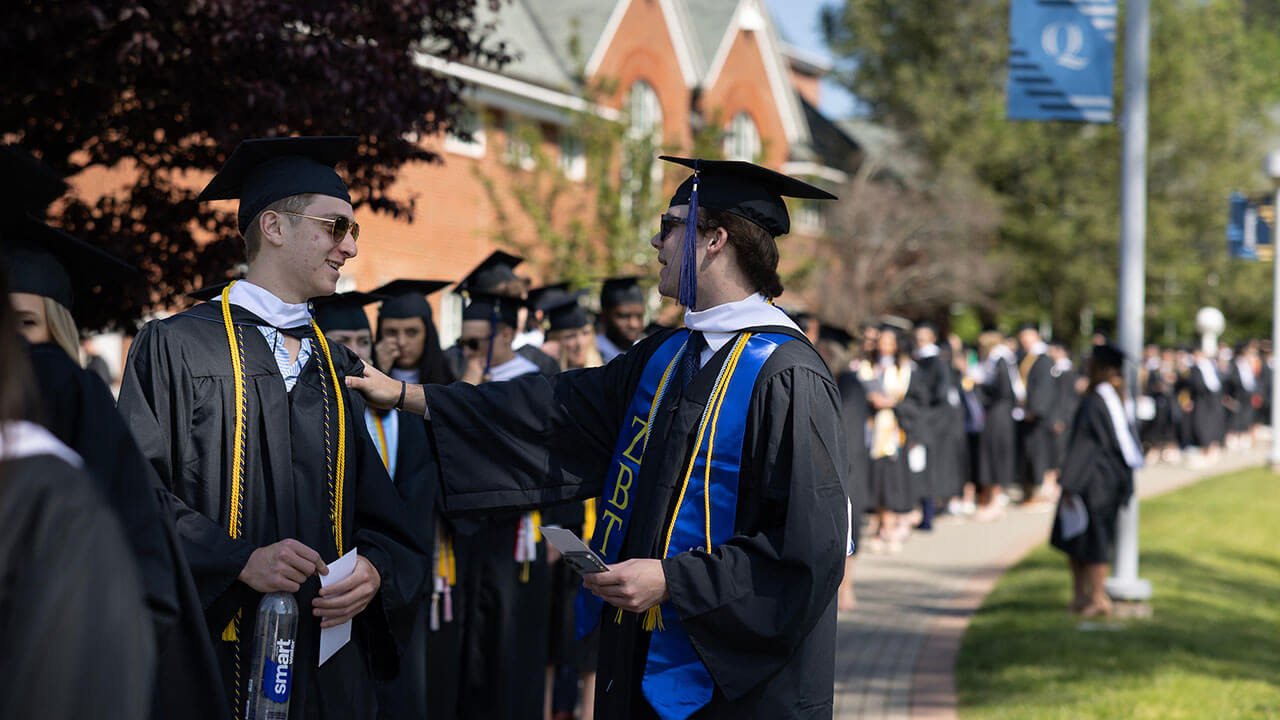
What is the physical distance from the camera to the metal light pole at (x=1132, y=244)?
9164 mm

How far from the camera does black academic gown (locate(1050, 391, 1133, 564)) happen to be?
9125mm

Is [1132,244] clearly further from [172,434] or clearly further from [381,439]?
[172,434]

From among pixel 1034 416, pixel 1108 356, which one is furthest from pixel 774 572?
pixel 1034 416

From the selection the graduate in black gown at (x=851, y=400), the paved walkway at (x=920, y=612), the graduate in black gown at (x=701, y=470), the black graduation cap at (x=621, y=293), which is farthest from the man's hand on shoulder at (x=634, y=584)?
the graduate in black gown at (x=851, y=400)

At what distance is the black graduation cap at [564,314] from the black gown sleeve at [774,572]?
4712 millimetres

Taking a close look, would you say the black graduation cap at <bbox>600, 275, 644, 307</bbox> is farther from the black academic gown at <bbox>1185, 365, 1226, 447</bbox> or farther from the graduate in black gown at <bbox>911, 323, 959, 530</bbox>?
the black academic gown at <bbox>1185, 365, 1226, 447</bbox>

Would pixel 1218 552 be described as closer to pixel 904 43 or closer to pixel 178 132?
pixel 178 132

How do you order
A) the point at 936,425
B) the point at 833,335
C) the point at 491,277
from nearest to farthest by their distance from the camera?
the point at 491,277 < the point at 833,335 < the point at 936,425

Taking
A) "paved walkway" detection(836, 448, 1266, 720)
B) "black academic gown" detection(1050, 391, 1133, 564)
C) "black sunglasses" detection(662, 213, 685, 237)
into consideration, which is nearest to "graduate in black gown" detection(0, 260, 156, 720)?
"black sunglasses" detection(662, 213, 685, 237)

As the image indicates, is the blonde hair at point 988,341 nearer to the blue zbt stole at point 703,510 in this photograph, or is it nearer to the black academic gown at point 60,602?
the blue zbt stole at point 703,510

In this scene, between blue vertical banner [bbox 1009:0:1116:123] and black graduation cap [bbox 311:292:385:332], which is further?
blue vertical banner [bbox 1009:0:1116:123]

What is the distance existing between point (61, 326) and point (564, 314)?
5.55 metres

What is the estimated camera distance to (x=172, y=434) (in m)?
3.28

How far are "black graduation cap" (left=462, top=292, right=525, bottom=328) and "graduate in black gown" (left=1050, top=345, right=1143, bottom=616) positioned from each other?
444 centimetres
